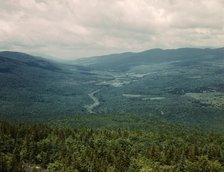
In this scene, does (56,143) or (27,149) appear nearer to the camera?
(27,149)

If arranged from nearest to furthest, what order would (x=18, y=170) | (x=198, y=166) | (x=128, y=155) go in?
(x=18, y=170) → (x=198, y=166) → (x=128, y=155)

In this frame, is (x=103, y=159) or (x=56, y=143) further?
(x=56, y=143)

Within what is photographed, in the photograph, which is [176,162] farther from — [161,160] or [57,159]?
[57,159]

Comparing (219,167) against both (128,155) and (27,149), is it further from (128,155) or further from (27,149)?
(27,149)

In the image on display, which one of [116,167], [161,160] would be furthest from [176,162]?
[116,167]

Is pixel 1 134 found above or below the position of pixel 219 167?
above

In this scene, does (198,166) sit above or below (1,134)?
below

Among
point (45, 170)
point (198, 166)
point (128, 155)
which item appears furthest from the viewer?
point (128, 155)

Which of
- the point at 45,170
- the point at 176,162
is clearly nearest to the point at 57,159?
the point at 45,170

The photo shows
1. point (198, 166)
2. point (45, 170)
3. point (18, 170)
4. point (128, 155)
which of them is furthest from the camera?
point (128, 155)

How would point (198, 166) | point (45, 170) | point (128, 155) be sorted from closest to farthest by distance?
point (45, 170), point (198, 166), point (128, 155)
